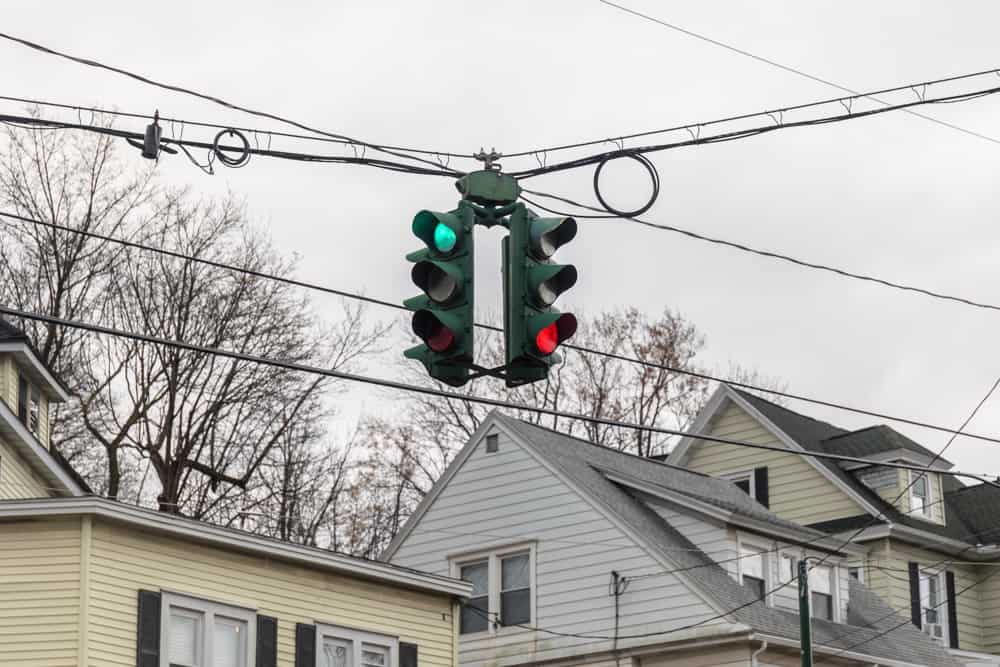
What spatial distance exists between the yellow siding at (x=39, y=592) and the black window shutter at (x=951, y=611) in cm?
2350

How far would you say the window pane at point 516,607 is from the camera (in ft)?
109

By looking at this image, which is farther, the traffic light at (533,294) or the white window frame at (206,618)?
the white window frame at (206,618)

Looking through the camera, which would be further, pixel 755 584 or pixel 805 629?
pixel 755 584

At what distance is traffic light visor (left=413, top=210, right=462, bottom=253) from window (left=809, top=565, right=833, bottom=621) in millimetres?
23147

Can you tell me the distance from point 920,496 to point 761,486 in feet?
12.2

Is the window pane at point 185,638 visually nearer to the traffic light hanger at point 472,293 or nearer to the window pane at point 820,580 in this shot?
the window pane at point 820,580

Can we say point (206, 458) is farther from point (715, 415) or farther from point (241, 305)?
point (715, 415)

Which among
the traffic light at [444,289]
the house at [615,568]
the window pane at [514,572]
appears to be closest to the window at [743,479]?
the house at [615,568]

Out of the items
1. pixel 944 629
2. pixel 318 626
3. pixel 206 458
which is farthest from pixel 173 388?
pixel 944 629

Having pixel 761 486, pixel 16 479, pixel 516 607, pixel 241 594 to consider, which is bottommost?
pixel 241 594

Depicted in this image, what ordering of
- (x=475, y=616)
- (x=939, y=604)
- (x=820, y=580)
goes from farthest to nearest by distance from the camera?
(x=939, y=604), (x=820, y=580), (x=475, y=616)

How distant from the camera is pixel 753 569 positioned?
108ft

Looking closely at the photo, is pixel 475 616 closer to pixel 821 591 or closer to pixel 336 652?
pixel 821 591

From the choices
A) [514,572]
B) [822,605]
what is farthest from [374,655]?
[822,605]
